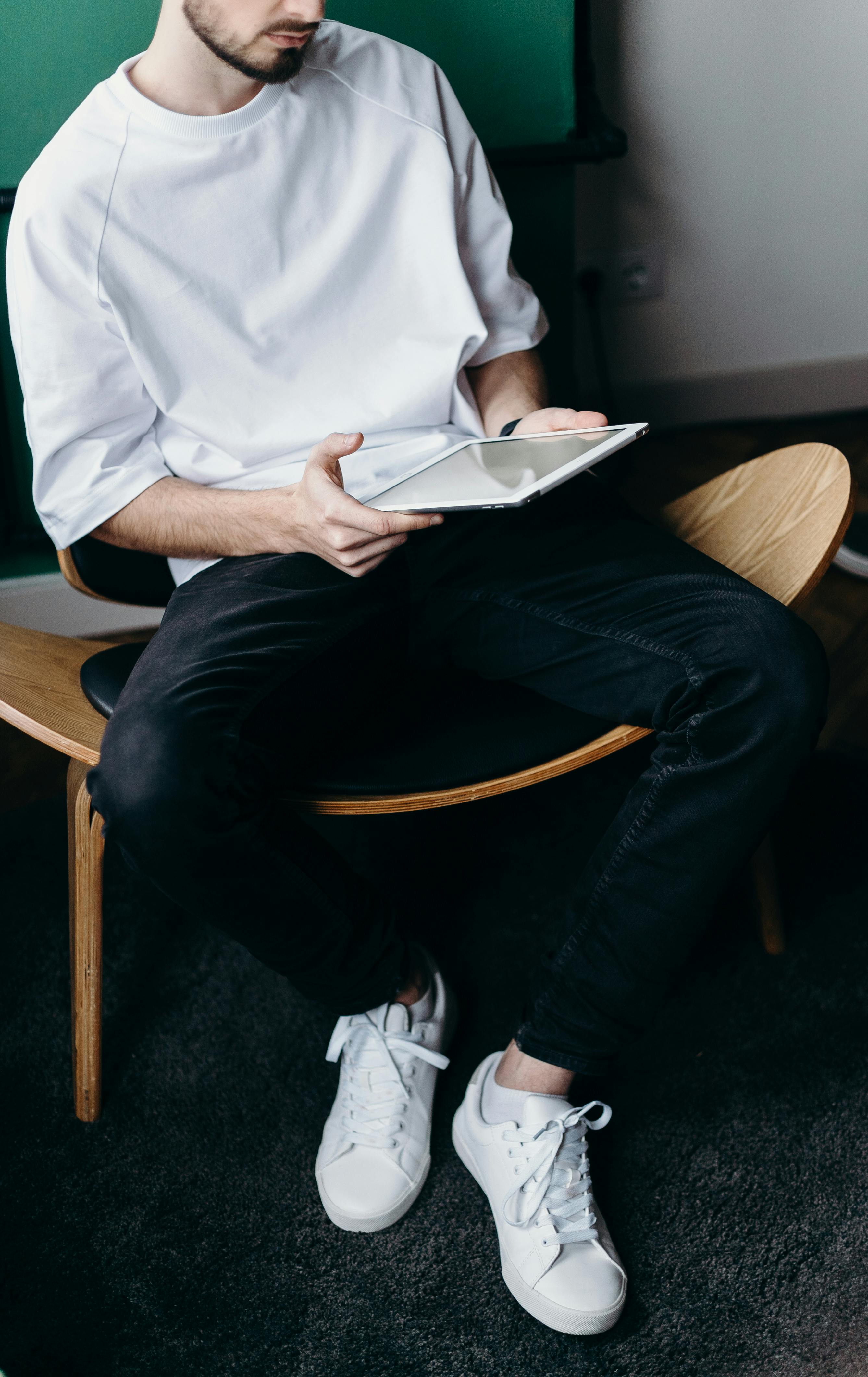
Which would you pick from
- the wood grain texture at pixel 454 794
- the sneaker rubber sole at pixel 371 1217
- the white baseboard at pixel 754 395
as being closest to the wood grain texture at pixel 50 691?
the wood grain texture at pixel 454 794

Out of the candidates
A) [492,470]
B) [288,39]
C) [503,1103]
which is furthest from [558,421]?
[503,1103]

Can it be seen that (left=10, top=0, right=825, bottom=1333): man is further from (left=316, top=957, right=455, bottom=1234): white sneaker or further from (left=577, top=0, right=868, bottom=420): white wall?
(left=577, top=0, right=868, bottom=420): white wall

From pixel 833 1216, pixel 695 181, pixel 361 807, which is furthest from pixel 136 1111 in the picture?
pixel 695 181

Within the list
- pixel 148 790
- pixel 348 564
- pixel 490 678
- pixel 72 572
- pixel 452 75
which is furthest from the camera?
pixel 452 75

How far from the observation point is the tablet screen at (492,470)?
0.93 m

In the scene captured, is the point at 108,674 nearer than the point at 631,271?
Yes

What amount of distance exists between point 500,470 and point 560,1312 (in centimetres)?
78

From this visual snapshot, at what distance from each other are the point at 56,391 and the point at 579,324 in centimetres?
152

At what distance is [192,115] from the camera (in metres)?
1.14

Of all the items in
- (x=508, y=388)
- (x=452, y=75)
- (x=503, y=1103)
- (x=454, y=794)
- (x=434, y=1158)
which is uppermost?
(x=452, y=75)

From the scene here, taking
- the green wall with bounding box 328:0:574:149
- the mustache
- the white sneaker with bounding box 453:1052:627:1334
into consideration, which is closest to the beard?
the mustache

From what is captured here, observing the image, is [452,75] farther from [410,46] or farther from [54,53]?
[54,53]

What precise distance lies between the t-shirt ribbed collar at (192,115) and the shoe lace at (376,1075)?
38.1 inches

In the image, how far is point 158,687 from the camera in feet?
3.16
